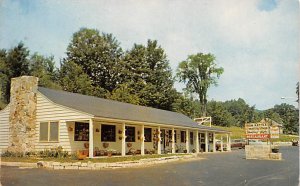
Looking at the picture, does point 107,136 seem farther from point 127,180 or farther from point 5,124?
point 127,180

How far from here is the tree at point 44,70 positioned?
45.6 metres

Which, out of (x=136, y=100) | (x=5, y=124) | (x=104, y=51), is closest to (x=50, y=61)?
(x=104, y=51)

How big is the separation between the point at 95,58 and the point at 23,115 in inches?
1356

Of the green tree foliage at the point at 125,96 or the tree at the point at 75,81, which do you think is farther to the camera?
the tree at the point at 75,81

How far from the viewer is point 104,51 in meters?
55.1

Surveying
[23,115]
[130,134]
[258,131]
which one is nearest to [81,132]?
[23,115]

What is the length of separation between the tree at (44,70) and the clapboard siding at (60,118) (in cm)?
2538

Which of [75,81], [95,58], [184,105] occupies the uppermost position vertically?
[95,58]

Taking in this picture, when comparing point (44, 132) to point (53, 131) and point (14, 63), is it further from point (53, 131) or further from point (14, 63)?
point (14, 63)

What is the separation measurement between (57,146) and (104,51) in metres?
36.8

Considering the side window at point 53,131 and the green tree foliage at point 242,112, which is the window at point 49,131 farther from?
the green tree foliage at point 242,112

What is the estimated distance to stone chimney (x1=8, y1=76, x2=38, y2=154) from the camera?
2027 cm

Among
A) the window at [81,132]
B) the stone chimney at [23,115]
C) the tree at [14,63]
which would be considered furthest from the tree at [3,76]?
the window at [81,132]

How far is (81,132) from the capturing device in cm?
2041
